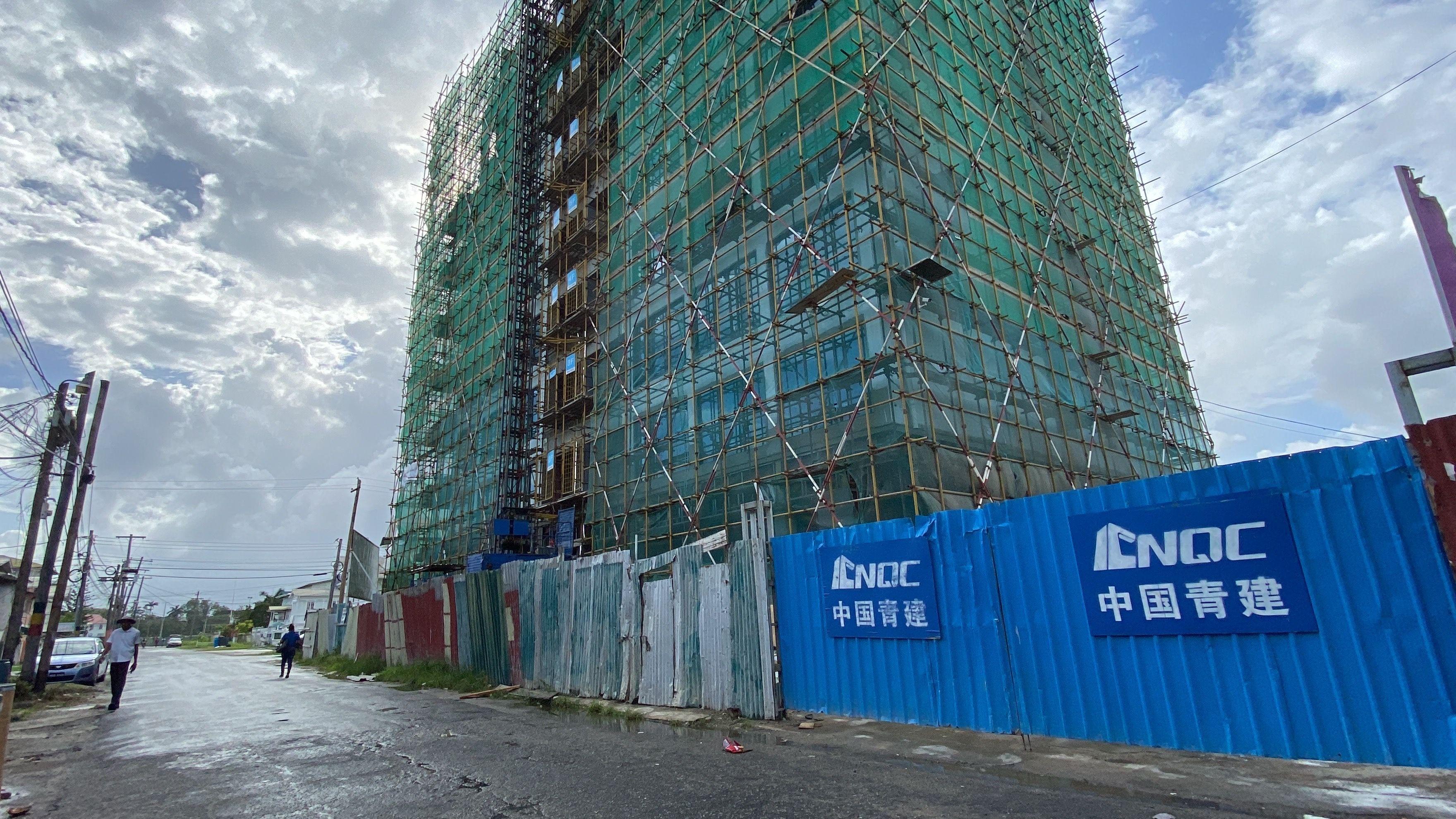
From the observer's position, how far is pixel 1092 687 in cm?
571

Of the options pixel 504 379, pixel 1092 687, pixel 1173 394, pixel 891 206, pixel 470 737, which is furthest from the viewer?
pixel 504 379

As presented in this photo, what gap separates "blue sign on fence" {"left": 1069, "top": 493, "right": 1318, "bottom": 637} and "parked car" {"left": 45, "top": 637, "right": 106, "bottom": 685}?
2063cm

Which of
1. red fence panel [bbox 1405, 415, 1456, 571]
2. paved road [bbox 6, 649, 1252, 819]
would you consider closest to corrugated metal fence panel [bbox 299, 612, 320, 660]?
paved road [bbox 6, 649, 1252, 819]

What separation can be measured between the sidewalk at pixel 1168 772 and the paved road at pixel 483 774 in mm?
157

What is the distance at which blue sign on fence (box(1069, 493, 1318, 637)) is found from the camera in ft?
16.1

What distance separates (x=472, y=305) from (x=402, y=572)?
34.6 feet

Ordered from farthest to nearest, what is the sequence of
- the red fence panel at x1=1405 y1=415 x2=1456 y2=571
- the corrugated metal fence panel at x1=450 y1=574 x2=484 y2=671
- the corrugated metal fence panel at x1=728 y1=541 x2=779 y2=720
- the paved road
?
the corrugated metal fence panel at x1=450 y1=574 x2=484 y2=671, the corrugated metal fence panel at x1=728 y1=541 x2=779 y2=720, the paved road, the red fence panel at x1=1405 y1=415 x2=1456 y2=571

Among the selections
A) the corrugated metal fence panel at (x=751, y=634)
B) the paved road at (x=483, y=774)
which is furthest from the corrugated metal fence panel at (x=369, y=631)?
the corrugated metal fence panel at (x=751, y=634)

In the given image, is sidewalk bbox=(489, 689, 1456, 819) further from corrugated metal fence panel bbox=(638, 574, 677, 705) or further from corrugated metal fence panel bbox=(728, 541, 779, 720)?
corrugated metal fence panel bbox=(638, 574, 677, 705)

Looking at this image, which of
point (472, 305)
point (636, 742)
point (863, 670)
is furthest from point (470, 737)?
point (472, 305)

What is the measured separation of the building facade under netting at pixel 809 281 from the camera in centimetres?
1198

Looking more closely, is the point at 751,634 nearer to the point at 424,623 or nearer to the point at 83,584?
the point at 424,623

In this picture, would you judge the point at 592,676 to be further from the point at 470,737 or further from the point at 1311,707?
the point at 1311,707

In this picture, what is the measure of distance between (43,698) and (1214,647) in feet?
60.8
